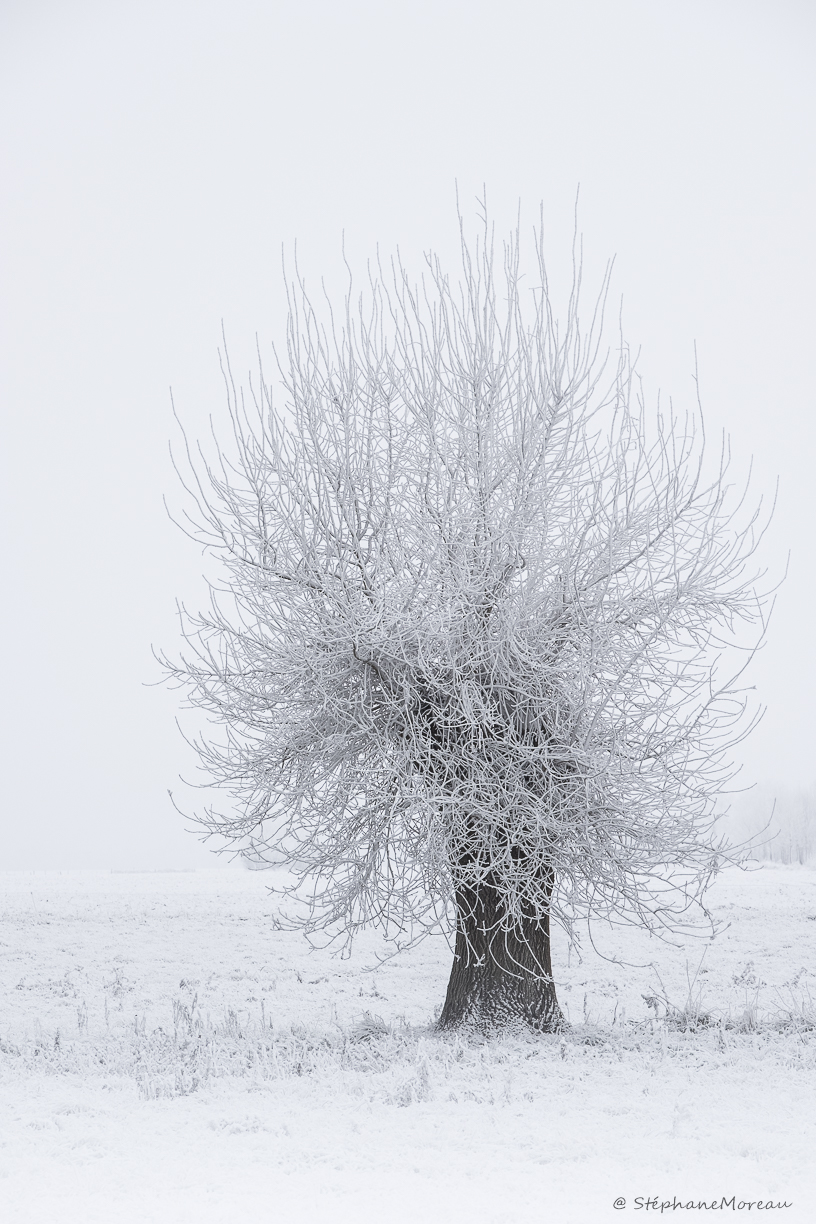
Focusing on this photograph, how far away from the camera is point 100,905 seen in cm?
1859

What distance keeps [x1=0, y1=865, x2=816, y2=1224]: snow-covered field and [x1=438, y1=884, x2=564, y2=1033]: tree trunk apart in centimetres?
35

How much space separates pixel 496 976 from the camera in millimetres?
9500

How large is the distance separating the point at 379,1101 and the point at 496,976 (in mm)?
2525

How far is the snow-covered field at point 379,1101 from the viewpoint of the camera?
5355 mm

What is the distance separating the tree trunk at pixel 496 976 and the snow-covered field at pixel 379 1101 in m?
0.35

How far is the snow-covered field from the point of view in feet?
17.6

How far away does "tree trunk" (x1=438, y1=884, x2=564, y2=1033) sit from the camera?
9406 millimetres

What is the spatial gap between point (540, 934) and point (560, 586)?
3306mm

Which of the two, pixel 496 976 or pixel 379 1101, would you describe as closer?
pixel 379 1101

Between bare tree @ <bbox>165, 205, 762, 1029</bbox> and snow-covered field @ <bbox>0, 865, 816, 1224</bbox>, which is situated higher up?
bare tree @ <bbox>165, 205, 762, 1029</bbox>

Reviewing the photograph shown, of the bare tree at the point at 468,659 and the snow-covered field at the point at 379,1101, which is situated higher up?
the bare tree at the point at 468,659

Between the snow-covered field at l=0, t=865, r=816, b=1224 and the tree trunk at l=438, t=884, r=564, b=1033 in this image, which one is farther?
the tree trunk at l=438, t=884, r=564, b=1033

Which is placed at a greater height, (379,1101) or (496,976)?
(496,976)

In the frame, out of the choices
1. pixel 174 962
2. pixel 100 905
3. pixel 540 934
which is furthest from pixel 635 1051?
pixel 100 905
